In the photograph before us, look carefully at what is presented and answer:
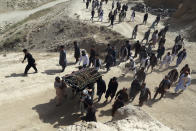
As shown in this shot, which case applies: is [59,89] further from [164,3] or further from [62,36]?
[164,3]

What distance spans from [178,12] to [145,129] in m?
23.3

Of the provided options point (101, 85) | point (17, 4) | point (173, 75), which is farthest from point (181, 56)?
point (17, 4)

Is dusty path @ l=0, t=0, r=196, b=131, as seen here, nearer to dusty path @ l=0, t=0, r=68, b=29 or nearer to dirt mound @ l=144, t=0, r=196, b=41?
dirt mound @ l=144, t=0, r=196, b=41

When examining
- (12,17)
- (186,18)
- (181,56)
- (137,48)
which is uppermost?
(186,18)

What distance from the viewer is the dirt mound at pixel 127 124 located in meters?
7.44

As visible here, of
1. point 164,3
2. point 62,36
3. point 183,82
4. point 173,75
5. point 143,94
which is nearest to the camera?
point 143,94

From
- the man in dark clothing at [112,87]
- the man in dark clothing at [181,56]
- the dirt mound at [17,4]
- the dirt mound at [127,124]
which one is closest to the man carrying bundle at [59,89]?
the man in dark clothing at [112,87]

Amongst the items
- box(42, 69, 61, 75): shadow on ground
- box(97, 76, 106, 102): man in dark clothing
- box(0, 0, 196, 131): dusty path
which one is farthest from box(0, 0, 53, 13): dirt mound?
box(97, 76, 106, 102): man in dark clothing

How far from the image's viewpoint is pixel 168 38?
73.3 feet

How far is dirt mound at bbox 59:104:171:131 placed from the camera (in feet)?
24.4

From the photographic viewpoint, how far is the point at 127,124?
7969 mm

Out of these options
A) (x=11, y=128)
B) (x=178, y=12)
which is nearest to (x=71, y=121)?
(x=11, y=128)

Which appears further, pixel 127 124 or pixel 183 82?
pixel 183 82

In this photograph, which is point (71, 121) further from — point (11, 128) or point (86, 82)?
point (11, 128)
